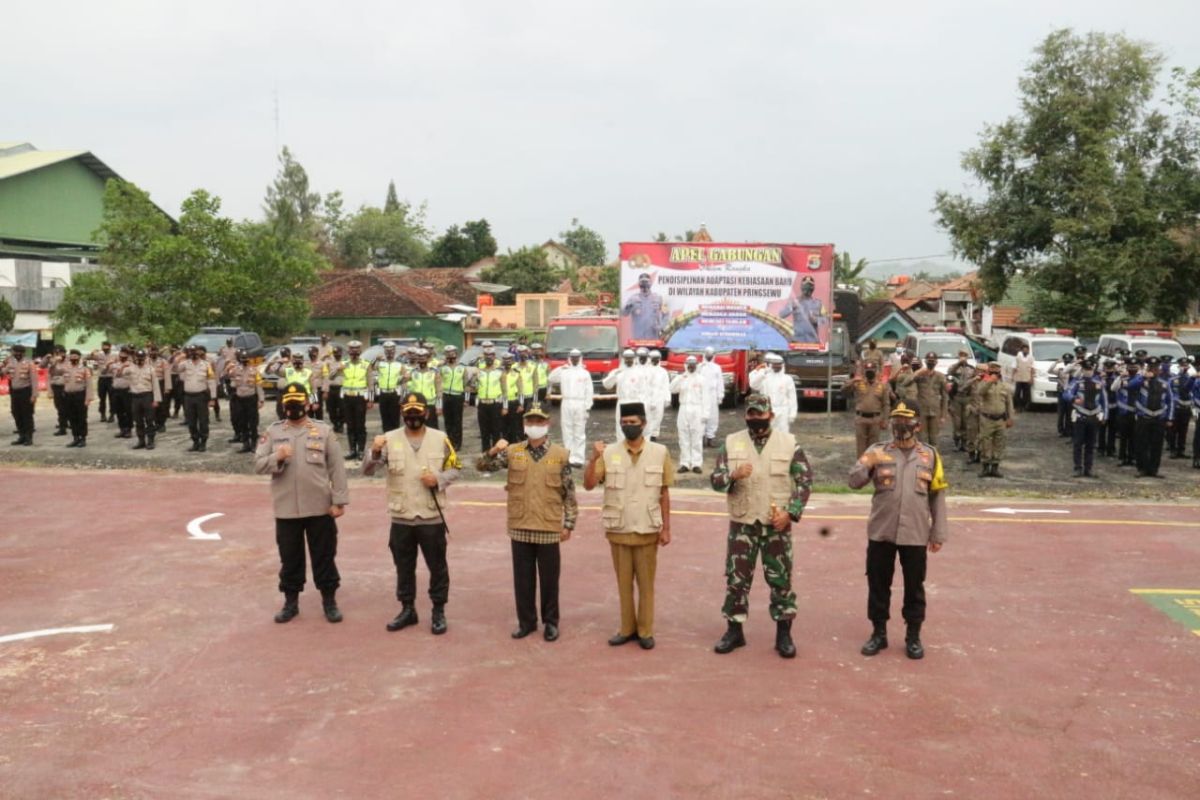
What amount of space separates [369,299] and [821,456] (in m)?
34.1

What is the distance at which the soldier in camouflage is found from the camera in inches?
281

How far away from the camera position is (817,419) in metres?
21.9

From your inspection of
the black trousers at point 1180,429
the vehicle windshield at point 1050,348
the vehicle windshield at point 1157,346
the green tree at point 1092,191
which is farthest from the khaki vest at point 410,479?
the green tree at point 1092,191

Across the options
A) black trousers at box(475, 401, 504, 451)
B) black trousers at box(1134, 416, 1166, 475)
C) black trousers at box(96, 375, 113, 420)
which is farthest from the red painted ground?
black trousers at box(96, 375, 113, 420)

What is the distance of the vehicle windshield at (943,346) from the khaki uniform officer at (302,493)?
65.2 feet

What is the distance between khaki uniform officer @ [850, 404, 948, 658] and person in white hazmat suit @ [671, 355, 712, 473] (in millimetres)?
8284

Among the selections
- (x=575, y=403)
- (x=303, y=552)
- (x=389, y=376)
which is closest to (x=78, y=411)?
(x=389, y=376)

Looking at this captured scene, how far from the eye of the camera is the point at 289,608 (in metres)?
8.09

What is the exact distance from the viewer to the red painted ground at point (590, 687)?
17.6ft

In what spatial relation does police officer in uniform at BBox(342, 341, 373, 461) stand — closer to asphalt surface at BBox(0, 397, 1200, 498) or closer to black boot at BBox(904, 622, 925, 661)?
asphalt surface at BBox(0, 397, 1200, 498)

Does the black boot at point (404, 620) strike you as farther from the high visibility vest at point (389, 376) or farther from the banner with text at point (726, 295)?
the banner with text at point (726, 295)

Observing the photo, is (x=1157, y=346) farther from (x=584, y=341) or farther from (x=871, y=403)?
(x=584, y=341)

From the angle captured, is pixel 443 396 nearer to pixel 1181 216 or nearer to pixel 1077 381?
pixel 1077 381

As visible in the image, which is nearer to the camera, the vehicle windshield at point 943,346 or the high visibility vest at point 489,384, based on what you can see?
the high visibility vest at point 489,384
